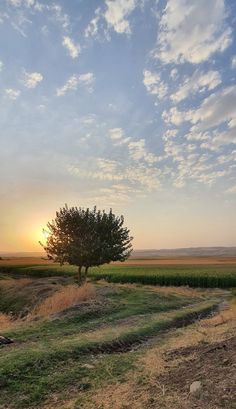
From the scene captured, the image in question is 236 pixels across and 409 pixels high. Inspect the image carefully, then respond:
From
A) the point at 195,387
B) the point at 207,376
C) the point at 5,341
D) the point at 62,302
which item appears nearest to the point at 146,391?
the point at 195,387

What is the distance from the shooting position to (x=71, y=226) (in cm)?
3859

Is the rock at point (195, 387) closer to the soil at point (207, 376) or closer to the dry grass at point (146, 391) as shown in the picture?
the soil at point (207, 376)

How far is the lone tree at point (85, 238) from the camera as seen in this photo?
37688 mm

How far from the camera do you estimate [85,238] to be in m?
37.8

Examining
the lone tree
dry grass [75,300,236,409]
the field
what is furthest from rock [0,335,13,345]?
the lone tree

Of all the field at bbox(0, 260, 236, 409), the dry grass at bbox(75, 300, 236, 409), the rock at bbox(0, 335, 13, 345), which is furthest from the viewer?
the rock at bbox(0, 335, 13, 345)

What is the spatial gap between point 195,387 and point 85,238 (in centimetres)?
3049

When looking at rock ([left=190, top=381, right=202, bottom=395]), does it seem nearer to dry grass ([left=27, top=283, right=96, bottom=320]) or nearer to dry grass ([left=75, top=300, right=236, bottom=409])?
dry grass ([left=75, top=300, right=236, bottom=409])

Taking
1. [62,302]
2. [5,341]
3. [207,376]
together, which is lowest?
[5,341]

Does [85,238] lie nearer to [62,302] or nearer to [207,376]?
[62,302]

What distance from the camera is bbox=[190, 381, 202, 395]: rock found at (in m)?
7.48

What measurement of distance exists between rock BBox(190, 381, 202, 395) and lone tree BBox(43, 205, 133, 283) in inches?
1165

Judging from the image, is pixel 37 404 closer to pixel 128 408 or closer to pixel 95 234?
pixel 128 408

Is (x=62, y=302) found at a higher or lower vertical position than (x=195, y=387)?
higher
